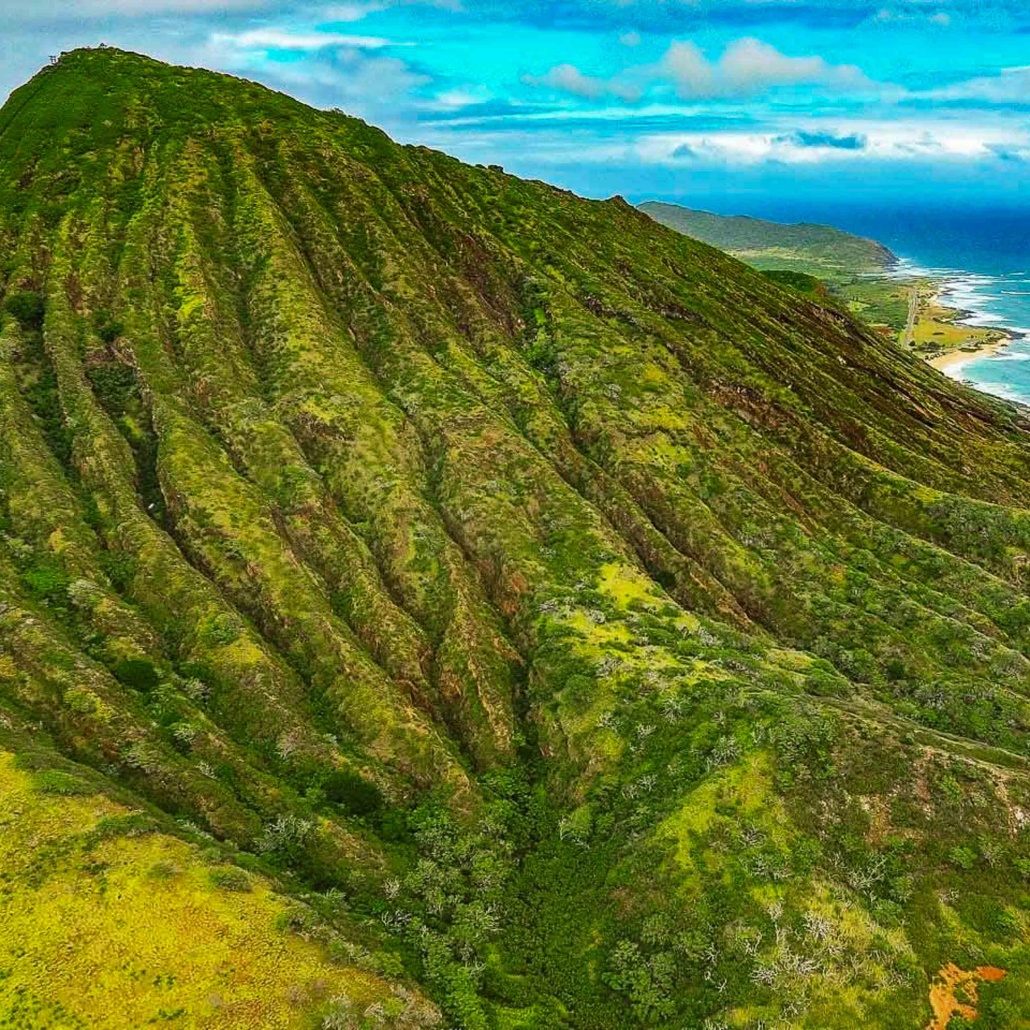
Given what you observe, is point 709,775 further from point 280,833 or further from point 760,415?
point 760,415

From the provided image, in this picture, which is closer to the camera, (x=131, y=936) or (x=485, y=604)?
(x=131, y=936)

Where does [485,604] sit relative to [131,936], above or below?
above

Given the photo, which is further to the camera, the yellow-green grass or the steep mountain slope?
the steep mountain slope

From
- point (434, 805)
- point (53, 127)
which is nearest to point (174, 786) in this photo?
point (434, 805)

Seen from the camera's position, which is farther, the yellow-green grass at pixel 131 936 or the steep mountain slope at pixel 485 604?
the steep mountain slope at pixel 485 604
